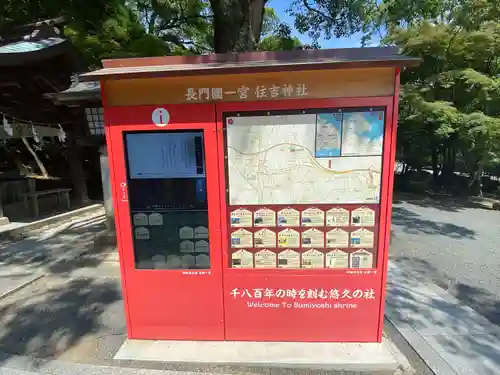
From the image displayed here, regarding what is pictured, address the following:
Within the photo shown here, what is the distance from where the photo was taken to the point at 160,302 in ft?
8.68

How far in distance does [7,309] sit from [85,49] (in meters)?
5.97

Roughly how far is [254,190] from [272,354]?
1426 millimetres

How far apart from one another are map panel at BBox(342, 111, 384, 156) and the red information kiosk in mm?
10

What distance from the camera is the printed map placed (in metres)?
2.31

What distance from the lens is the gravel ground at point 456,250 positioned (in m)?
4.07

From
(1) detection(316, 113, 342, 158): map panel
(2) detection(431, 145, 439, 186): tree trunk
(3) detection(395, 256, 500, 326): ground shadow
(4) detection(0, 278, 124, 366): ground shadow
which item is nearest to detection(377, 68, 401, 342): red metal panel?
(1) detection(316, 113, 342, 158): map panel

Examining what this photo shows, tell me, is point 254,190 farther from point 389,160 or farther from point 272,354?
point 272,354

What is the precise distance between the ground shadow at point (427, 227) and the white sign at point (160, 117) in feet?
23.6

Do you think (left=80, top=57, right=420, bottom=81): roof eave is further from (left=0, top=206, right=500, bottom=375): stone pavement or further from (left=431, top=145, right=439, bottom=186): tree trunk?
(left=431, top=145, right=439, bottom=186): tree trunk

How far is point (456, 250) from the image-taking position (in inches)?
235

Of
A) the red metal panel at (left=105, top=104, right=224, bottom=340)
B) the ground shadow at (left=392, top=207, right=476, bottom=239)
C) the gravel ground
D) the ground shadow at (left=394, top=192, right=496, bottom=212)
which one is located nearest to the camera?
the red metal panel at (left=105, top=104, right=224, bottom=340)

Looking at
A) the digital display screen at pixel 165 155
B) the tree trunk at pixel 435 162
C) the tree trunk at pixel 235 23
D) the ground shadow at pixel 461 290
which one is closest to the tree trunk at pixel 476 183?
the tree trunk at pixel 435 162

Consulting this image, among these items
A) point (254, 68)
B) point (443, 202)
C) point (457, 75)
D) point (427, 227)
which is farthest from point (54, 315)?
point (443, 202)

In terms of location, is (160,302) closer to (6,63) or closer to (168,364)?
(168,364)
